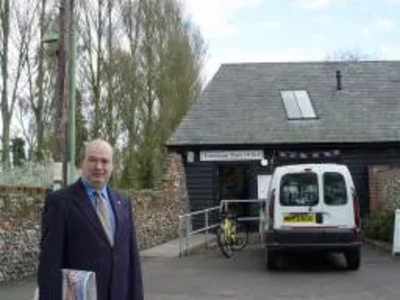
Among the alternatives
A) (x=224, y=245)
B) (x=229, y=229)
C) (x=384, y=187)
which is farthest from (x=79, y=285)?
(x=384, y=187)

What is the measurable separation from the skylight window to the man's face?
21536mm

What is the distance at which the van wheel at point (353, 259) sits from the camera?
51.1 feet

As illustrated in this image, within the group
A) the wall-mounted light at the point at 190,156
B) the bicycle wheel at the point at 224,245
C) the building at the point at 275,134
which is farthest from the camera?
the wall-mounted light at the point at 190,156

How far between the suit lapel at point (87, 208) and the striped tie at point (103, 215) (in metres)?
0.04

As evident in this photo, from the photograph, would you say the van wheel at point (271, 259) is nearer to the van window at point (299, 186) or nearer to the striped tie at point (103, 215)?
the van window at point (299, 186)

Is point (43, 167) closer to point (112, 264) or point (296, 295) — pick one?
point (296, 295)

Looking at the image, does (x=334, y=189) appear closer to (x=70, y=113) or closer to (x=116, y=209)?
(x=70, y=113)

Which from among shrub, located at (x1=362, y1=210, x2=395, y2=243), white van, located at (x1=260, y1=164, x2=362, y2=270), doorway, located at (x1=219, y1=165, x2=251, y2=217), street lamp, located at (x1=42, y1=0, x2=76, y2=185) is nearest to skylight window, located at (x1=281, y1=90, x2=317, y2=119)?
doorway, located at (x1=219, y1=165, x2=251, y2=217)

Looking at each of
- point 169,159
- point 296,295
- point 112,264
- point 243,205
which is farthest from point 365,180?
point 112,264

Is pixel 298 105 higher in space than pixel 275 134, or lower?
higher

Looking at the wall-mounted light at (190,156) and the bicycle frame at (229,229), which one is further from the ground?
the wall-mounted light at (190,156)

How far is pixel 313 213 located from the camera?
1553 centimetres

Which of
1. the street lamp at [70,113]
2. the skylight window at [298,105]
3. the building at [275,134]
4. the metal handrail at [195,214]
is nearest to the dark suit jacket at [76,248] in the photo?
the street lamp at [70,113]

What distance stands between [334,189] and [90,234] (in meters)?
10.9
